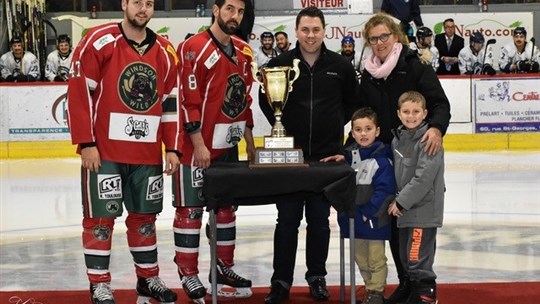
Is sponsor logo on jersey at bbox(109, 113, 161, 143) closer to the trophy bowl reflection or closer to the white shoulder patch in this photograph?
the white shoulder patch

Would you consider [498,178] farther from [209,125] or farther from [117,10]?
[117,10]

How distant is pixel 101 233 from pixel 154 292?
38 cm

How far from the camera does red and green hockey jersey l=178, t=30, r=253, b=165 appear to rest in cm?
530

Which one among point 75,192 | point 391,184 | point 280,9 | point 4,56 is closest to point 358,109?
point 391,184

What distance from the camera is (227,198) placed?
4.86 meters

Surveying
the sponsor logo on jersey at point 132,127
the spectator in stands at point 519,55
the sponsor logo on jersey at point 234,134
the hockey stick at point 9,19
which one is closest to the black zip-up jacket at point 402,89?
the sponsor logo on jersey at point 234,134

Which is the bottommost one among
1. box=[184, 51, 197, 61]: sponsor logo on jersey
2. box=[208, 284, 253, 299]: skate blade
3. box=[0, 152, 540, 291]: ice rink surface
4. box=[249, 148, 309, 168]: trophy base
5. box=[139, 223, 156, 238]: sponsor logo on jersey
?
box=[0, 152, 540, 291]: ice rink surface

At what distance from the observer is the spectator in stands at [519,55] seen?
15148mm

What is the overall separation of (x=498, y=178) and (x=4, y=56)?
780cm

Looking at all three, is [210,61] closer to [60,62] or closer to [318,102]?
[318,102]

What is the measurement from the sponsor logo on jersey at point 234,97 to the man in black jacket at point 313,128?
0.60 ft

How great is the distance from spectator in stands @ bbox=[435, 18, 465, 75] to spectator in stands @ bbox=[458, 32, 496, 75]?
0.37 ft

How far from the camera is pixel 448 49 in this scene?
16016mm

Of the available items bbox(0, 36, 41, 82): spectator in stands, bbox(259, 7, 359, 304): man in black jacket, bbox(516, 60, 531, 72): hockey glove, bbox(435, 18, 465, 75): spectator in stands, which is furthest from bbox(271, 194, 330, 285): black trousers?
bbox(435, 18, 465, 75): spectator in stands
